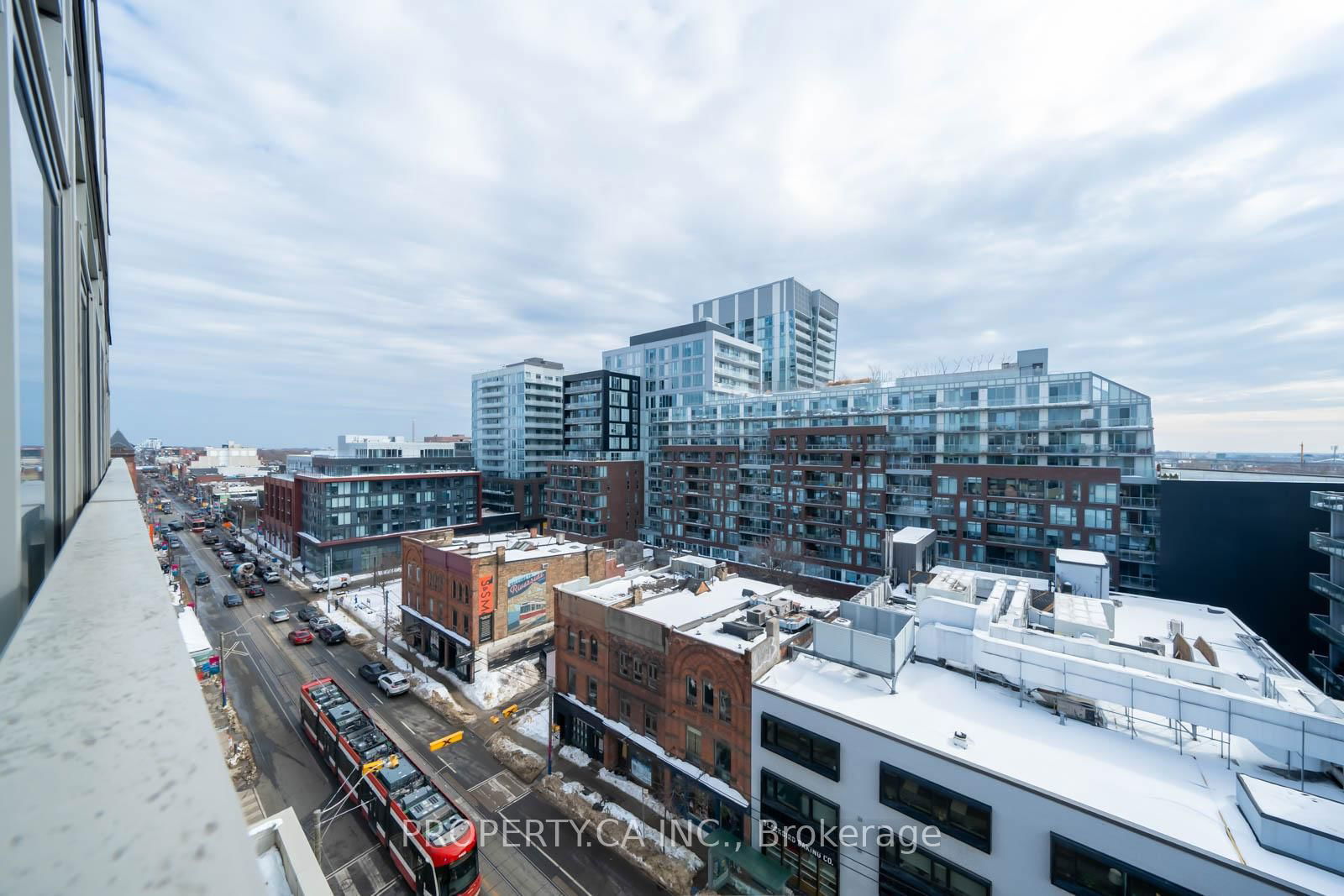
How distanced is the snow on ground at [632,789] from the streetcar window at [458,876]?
869 centimetres

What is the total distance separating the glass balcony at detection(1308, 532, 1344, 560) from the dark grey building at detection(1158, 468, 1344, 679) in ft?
21.8

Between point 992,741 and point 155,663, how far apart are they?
72.8 feet

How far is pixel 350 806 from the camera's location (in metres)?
25.8

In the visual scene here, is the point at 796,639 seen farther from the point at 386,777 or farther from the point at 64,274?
the point at 64,274

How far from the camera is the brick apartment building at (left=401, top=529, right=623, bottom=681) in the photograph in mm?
39312

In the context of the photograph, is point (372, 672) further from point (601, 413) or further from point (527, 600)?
point (601, 413)

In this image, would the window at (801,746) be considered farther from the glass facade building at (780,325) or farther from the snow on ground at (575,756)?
the glass facade building at (780,325)

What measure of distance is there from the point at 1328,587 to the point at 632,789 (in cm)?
4189

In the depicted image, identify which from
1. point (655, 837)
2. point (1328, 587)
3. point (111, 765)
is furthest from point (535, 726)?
point (1328, 587)

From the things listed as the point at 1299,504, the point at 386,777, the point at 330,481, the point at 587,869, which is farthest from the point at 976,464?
the point at 330,481

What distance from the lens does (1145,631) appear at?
27031 mm

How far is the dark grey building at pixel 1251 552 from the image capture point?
40844mm

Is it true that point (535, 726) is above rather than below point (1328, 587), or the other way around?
below

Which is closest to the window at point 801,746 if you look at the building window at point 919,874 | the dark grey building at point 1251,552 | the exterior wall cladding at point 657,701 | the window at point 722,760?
the exterior wall cladding at point 657,701
